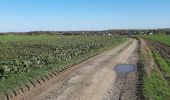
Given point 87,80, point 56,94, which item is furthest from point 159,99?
point 87,80

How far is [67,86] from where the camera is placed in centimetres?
2011

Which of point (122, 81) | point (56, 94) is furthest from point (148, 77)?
point (56, 94)

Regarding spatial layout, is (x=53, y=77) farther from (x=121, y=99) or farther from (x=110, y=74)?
(x=121, y=99)

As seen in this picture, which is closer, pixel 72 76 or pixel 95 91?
pixel 95 91

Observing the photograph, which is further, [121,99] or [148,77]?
[148,77]

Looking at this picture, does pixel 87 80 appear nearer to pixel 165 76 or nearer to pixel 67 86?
pixel 67 86

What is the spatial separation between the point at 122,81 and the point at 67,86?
3847mm

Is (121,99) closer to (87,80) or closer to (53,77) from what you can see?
(87,80)

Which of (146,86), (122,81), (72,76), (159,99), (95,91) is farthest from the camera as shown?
(72,76)

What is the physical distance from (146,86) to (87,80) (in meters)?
4.03

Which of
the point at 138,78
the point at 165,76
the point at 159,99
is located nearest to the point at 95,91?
the point at 159,99

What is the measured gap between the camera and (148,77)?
23375 millimetres

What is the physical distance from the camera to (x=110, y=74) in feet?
83.5

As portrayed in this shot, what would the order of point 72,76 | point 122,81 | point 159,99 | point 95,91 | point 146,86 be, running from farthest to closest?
point 72,76
point 122,81
point 146,86
point 95,91
point 159,99
